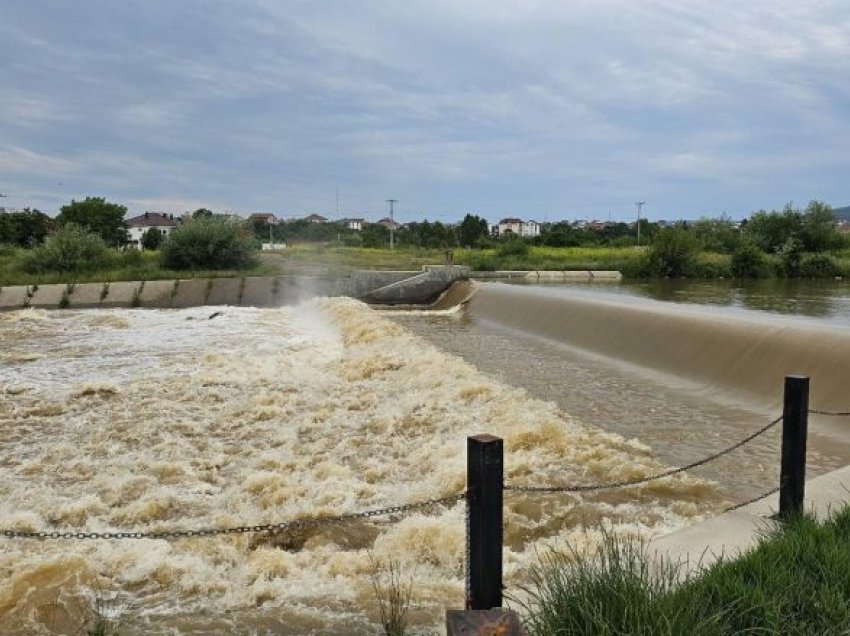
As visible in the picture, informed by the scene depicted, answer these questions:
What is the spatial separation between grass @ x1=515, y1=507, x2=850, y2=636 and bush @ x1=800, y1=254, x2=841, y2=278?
1798 inches

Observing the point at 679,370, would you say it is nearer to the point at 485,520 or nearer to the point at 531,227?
the point at 485,520

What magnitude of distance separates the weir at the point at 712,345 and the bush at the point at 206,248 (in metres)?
20.4

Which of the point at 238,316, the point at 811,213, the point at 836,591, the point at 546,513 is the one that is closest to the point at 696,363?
the point at 546,513

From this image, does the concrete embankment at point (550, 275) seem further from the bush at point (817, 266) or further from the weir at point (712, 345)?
the weir at point (712, 345)

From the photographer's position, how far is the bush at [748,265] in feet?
138

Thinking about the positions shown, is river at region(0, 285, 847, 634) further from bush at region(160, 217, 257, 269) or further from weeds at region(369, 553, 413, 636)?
bush at region(160, 217, 257, 269)

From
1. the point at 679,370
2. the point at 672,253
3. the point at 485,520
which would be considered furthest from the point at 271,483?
the point at 672,253

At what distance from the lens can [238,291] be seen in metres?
28.4

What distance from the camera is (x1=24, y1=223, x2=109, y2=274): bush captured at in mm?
31016

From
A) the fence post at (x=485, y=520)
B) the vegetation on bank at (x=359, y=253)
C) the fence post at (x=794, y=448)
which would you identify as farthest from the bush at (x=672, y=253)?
the fence post at (x=485, y=520)

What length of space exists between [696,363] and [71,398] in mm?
9377

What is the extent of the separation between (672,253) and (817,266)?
9877 millimetres

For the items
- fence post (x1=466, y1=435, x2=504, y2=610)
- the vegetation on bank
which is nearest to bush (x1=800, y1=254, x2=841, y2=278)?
the vegetation on bank

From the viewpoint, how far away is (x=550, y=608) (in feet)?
8.80
